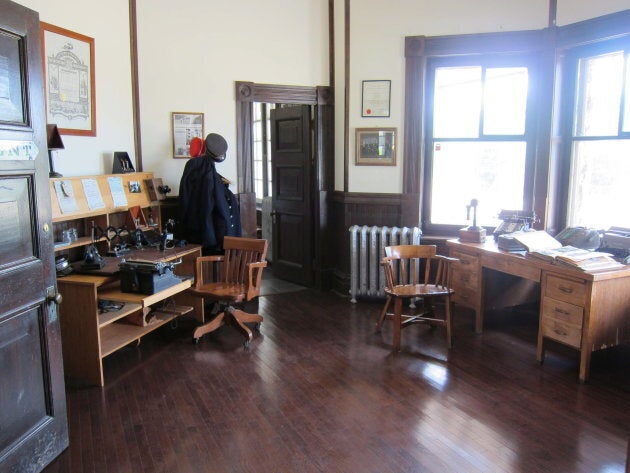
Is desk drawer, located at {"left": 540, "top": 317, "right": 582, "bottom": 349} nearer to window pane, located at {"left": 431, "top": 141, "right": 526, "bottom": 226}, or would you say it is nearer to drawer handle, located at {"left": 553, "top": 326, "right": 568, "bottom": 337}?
drawer handle, located at {"left": 553, "top": 326, "right": 568, "bottom": 337}

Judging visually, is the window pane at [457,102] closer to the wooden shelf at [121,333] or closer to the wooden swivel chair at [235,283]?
the wooden swivel chair at [235,283]

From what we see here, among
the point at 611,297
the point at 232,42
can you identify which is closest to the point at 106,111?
the point at 232,42

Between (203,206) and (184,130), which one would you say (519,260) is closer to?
(203,206)

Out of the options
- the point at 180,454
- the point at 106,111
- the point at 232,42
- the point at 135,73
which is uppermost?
the point at 232,42

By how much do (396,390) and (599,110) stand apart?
3.08 m

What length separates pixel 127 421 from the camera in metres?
3.12

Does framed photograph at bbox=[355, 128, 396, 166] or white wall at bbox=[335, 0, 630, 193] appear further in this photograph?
framed photograph at bbox=[355, 128, 396, 166]

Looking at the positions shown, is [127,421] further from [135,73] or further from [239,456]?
[135,73]


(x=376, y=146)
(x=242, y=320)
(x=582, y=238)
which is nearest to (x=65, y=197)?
(x=242, y=320)

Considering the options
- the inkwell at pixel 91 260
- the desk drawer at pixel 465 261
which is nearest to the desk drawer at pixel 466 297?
the desk drawer at pixel 465 261

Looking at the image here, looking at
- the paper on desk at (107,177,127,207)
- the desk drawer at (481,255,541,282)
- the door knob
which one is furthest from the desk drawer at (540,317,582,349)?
the paper on desk at (107,177,127,207)

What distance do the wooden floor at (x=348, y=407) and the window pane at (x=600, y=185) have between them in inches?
46.5

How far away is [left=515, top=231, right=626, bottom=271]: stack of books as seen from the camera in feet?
11.8

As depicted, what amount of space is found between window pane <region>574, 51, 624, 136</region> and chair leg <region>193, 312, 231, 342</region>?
360 centimetres
